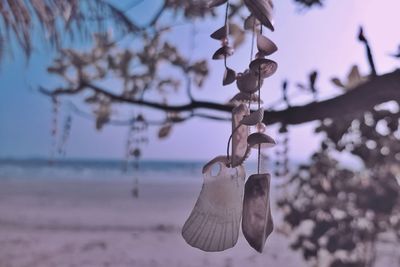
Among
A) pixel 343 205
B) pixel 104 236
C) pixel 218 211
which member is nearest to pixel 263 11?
pixel 218 211

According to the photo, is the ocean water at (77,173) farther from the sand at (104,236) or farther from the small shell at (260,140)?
the small shell at (260,140)

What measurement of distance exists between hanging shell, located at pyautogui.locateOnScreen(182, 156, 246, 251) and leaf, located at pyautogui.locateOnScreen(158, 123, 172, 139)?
86cm

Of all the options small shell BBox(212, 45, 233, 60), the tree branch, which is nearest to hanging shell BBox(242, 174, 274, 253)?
small shell BBox(212, 45, 233, 60)

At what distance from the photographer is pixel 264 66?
29cm

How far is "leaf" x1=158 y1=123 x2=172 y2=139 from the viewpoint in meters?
1.17

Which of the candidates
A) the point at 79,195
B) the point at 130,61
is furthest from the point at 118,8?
the point at 79,195

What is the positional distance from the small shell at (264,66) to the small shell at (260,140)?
0.15ft

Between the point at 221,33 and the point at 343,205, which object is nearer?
the point at 221,33

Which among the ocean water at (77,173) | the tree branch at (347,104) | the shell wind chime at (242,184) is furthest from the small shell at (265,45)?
the ocean water at (77,173)

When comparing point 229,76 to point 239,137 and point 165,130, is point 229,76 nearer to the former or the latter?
point 239,137

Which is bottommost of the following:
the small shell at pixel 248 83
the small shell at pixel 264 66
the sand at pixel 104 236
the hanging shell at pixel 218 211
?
the sand at pixel 104 236

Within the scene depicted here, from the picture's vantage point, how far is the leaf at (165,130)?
46.0 inches

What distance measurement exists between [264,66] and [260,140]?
0.05 m

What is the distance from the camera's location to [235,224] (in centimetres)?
29
